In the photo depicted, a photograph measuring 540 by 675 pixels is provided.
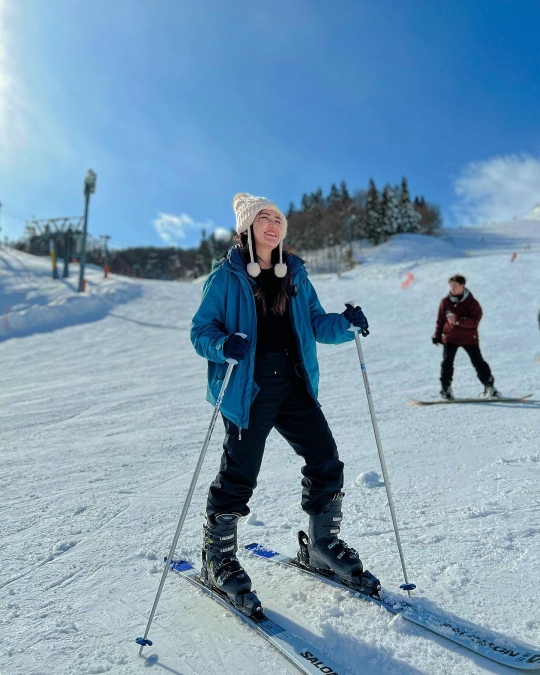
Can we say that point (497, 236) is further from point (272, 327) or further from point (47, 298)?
point (272, 327)

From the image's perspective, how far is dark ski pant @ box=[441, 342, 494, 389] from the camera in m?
7.14

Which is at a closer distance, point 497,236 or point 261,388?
point 261,388

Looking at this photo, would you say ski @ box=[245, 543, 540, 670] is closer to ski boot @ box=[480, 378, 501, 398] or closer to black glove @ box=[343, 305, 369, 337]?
black glove @ box=[343, 305, 369, 337]

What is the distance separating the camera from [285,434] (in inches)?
106

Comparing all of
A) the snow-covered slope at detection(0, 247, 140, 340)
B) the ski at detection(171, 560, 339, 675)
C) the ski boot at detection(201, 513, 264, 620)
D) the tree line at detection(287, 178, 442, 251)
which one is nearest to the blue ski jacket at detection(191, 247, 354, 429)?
the ski boot at detection(201, 513, 264, 620)

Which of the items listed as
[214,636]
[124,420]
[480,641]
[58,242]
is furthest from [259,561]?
[58,242]

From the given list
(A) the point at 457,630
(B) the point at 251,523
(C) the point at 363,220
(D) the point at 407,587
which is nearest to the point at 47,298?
(B) the point at 251,523

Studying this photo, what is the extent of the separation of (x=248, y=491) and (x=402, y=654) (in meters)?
0.96

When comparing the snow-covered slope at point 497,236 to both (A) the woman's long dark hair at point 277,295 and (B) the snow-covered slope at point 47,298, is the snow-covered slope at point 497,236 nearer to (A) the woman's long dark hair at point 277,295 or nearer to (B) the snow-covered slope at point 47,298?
(B) the snow-covered slope at point 47,298

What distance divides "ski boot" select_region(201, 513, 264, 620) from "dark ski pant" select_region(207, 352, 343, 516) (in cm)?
7

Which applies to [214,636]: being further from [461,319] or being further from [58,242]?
[58,242]

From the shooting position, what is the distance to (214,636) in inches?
86.5

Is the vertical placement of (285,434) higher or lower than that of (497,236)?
lower

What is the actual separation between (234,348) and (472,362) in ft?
18.9
